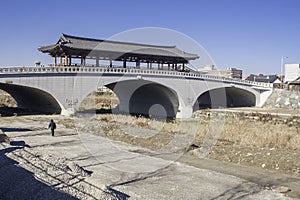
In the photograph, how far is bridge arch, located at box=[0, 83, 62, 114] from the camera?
3038 centimetres

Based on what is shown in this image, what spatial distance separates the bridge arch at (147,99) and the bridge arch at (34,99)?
826 centimetres

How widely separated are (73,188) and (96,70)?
23446 mm

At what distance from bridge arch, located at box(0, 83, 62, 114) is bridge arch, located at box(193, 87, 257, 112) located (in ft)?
64.2

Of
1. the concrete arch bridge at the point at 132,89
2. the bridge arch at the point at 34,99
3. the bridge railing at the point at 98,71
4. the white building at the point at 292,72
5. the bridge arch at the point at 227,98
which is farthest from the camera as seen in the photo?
the white building at the point at 292,72

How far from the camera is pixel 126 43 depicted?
141 ft

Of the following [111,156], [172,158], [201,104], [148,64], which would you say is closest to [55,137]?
[111,156]

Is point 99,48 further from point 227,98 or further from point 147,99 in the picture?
point 227,98

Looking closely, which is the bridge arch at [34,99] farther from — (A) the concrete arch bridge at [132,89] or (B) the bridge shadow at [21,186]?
(B) the bridge shadow at [21,186]

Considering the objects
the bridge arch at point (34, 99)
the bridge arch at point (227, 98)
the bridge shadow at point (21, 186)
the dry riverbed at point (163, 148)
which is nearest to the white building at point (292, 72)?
the bridge arch at point (227, 98)

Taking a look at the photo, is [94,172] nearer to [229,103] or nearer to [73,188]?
[73,188]

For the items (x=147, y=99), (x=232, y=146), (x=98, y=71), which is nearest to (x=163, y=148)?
(x=232, y=146)

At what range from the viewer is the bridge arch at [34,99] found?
30378 millimetres

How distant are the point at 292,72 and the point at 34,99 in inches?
2225

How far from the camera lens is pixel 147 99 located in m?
43.9
